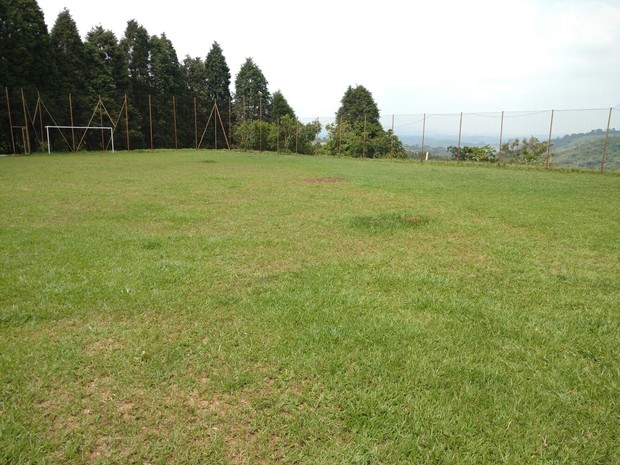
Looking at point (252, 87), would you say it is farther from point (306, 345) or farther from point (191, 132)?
point (306, 345)

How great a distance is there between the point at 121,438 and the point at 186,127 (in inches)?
1521

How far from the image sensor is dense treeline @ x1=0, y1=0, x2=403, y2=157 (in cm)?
2697

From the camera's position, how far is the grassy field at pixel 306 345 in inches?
75.8

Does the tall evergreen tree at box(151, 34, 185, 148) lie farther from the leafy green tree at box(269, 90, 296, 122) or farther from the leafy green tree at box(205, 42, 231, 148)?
the leafy green tree at box(269, 90, 296, 122)

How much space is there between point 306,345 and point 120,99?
37085 millimetres

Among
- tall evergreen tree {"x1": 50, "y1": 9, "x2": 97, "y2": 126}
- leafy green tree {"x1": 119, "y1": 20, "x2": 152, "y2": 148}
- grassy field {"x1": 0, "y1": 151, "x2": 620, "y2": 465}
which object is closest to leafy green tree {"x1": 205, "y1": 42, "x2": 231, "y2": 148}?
leafy green tree {"x1": 119, "y1": 20, "x2": 152, "y2": 148}

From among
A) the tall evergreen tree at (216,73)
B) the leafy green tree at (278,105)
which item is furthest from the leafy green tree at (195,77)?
the leafy green tree at (278,105)

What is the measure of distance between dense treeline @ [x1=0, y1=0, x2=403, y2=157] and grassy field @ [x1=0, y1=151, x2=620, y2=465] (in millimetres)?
23417

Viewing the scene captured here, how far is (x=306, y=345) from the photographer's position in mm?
2740

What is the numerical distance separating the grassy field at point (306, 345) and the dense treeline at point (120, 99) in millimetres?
23417

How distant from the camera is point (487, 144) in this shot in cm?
2512

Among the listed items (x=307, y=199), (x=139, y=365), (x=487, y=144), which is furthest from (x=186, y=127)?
(x=139, y=365)

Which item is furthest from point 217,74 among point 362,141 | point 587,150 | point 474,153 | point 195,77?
point 587,150

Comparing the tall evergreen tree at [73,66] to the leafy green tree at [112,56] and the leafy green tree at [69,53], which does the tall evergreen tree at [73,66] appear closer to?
the leafy green tree at [69,53]
